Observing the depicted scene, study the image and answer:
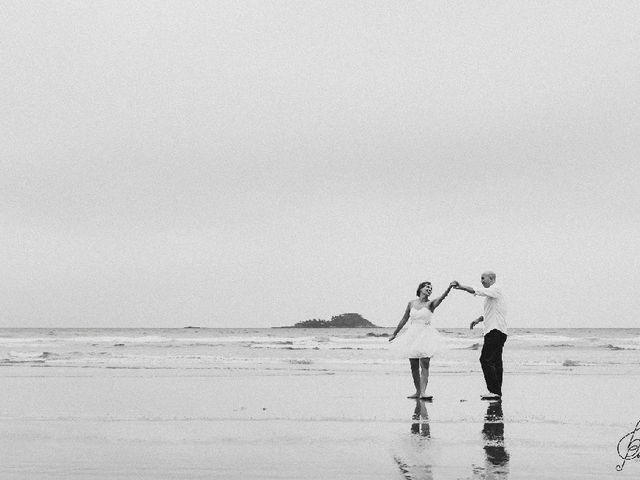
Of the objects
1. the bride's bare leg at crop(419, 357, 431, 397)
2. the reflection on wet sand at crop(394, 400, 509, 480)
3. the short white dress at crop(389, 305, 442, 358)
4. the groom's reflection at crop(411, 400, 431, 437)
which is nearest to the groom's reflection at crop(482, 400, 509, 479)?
the reflection on wet sand at crop(394, 400, 509, 480)

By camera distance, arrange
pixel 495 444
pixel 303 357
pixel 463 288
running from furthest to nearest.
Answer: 1. pixel 303 357
2. pixel 463 288
3. pixel 495 444

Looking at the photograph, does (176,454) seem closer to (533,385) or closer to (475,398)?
(475,398)

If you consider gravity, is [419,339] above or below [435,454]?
above

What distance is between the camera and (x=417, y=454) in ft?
20.5

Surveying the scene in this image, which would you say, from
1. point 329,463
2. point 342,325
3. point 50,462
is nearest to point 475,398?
point 329,463

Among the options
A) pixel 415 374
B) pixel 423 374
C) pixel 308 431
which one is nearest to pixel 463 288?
pixel 423 374

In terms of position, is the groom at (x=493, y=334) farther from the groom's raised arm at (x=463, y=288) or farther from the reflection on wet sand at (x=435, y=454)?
the reflection on wet sand at (x=435, y=454)

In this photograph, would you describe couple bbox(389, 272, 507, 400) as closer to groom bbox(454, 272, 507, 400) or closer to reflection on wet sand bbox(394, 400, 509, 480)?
groom bbox(454, 272, 507, 400)

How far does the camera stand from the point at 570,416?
358 inches

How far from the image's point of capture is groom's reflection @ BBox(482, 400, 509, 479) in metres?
5.56

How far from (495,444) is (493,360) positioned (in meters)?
4.37

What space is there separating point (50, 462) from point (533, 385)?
10.5 m

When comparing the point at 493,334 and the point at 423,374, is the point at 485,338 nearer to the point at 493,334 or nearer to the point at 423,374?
the point at 493,334

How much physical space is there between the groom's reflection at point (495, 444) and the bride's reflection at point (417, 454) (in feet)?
1.70
